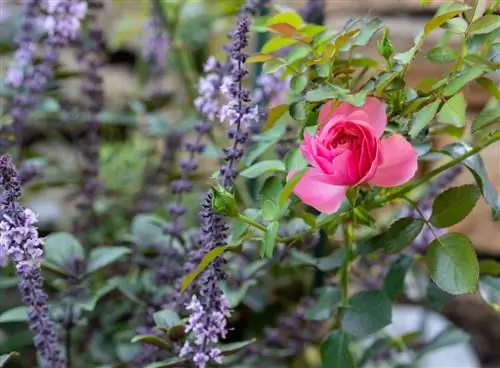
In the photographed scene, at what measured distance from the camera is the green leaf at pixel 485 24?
1.85 ft

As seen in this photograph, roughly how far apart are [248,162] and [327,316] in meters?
0.17

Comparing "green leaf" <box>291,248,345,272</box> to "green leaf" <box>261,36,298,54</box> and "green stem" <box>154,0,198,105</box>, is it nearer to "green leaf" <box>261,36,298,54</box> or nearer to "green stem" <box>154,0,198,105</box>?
"green leaf" <box>261,36,298,54</box>

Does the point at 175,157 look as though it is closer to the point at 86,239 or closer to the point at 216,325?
the point at 86,239

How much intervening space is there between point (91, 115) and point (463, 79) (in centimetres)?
57

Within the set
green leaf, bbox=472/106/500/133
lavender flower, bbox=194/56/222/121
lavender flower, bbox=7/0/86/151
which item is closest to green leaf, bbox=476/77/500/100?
green leaf, bbox=472/106/500/133

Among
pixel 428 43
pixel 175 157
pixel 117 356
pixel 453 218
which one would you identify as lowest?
pixel 117 356

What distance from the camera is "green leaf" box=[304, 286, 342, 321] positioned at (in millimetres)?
716

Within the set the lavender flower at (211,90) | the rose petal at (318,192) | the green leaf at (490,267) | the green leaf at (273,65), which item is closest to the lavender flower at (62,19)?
the lavender flower at (211,90)

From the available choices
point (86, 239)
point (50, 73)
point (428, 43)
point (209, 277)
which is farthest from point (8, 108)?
point (428, 43)

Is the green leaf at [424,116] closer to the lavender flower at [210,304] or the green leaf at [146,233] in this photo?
the lavender flower at [210,304]

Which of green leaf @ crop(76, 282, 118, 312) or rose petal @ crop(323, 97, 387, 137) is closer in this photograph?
rose petal @ crop(323, 97, 387, 137)

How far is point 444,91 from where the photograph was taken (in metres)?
0.57

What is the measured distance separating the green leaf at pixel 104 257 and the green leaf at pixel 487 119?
1.13 feet

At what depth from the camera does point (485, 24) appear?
22.5 inches
